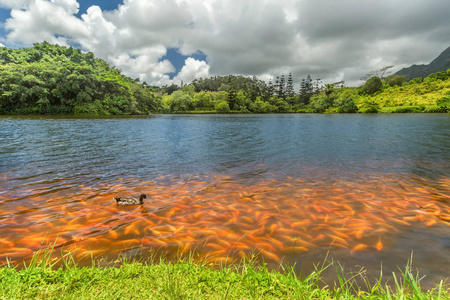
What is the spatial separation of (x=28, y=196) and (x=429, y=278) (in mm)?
10554

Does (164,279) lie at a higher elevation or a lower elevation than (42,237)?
higher

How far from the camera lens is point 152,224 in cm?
532

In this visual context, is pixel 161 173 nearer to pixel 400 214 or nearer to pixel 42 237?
pixel 42 237

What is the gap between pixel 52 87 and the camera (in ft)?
194

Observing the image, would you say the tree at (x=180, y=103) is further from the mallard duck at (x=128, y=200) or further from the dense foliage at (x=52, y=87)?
the mallard duck at (x=128, y=200)

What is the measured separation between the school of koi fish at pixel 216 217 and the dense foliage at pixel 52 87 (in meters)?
66.2

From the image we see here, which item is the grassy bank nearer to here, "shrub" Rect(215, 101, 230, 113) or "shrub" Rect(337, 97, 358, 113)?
"shrub" Rect(337, 97, 358, 113)

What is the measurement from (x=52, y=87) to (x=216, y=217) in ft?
247

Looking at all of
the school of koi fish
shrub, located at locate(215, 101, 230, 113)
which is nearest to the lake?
the school of koi fish

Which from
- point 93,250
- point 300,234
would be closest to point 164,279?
point 93,250

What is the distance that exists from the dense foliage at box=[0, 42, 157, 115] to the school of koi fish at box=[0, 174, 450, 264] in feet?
217

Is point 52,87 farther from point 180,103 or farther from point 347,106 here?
point 347,106

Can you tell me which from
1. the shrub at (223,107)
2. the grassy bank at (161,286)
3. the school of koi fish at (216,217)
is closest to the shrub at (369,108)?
the shrub at (223,107)

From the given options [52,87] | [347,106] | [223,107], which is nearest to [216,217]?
[52,87]
